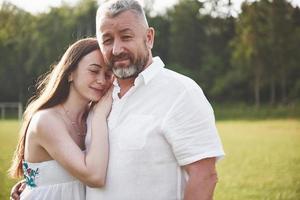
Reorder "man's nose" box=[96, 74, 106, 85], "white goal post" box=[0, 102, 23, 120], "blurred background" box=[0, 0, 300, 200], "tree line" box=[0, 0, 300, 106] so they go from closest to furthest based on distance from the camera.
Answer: "man's nose" box=[96, 74, 106, 85], "blurred background" box=[0, 0, 300, 200], "white goal post" box=[0, 102, 23, 120], "tree line" box=[0, 0, 300, 106]

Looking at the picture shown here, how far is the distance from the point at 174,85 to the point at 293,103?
2715 centimetres

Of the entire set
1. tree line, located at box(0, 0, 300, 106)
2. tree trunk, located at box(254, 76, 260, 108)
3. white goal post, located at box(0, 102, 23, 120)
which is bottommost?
white goal post, located at box(0, 102, 23, 120)

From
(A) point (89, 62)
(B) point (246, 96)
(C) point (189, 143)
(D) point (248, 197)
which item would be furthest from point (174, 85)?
(B) point (246, 96)

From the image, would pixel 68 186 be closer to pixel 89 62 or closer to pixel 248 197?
pixel 89 62

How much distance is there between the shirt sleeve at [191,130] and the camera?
224cm

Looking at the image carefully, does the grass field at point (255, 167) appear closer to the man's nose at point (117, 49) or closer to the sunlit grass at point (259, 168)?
the sunlit grass at point (259, 168)

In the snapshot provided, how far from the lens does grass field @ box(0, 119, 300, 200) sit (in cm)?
770

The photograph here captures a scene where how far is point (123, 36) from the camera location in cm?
240

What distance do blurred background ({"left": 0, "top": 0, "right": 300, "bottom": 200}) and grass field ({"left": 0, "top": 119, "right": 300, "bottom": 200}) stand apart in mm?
36

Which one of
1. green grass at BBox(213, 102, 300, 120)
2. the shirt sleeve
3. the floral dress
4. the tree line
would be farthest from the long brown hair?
green grass at BBox(213, 102, 300, 120)

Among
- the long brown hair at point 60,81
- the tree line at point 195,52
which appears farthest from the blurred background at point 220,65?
the long brown hair at point 60,81

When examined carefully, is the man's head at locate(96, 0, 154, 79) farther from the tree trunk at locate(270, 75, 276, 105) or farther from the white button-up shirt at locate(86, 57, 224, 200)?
the tree trunk at locate(270, 75, 276, 105)

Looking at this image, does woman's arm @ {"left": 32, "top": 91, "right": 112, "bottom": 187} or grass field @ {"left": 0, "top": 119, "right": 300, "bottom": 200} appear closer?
woman's arm @ {"left": 32, "top": 91, "right": 112, "bottom": 187}

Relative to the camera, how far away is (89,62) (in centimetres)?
262
